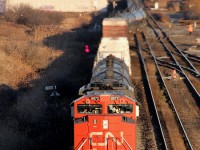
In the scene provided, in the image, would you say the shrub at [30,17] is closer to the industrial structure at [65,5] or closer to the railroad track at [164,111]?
the industrial structure at [65,5]

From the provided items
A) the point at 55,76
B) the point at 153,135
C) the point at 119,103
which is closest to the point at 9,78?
the point at 55,76

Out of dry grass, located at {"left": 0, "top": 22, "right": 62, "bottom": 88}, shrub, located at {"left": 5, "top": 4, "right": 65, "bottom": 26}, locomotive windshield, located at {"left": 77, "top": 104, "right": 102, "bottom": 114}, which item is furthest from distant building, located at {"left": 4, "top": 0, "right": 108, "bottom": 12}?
locomotive windshield, located at {"left": 77, "top": 104, "right": 102, "bottom": 114}

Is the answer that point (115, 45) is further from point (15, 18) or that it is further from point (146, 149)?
point (15, 18)

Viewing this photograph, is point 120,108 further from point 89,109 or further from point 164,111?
point 164,111

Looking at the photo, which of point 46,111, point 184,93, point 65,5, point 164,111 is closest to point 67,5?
point 65,5

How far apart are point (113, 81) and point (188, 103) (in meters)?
7.19

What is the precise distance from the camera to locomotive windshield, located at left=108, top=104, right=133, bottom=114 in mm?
11539

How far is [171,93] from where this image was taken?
68.1 ft

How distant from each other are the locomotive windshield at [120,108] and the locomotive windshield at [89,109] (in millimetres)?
315

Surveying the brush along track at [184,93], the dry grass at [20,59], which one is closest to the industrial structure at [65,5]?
the dry grass at [20,59]

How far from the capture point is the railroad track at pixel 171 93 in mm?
15647

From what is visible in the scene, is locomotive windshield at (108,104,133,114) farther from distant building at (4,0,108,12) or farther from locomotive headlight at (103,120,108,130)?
distant building at (4,0,108,12)

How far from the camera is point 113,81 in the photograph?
13266 millimetres

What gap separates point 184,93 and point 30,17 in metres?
28.6
